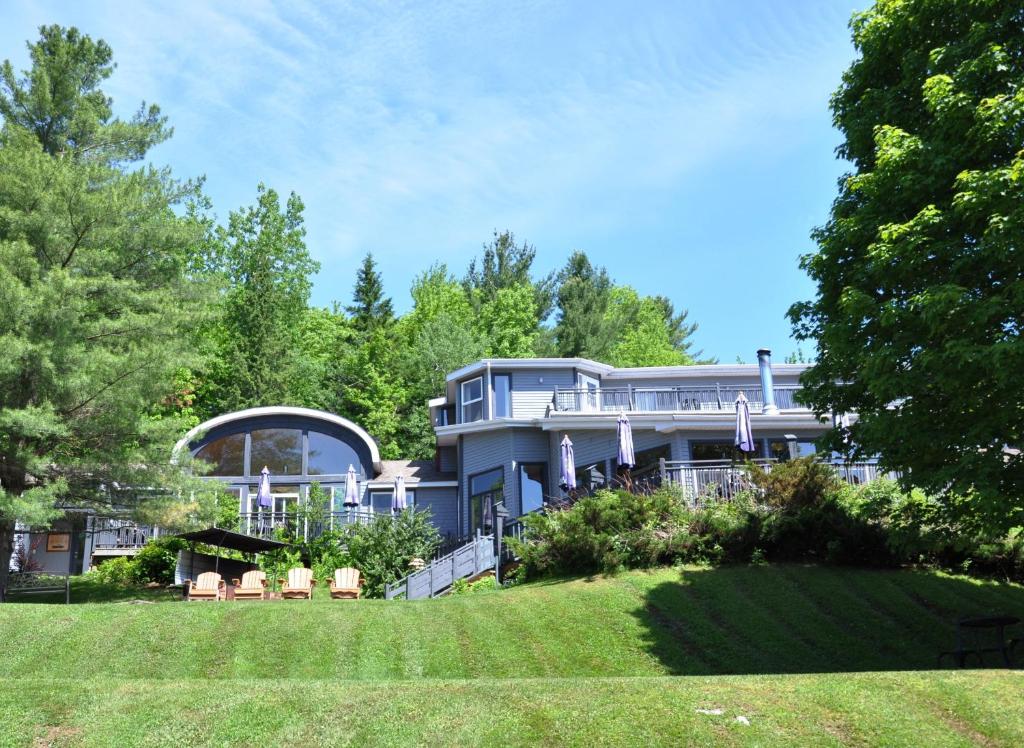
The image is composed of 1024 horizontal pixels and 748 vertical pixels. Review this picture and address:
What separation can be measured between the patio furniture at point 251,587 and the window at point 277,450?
36.1 feet

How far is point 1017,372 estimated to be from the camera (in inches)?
430

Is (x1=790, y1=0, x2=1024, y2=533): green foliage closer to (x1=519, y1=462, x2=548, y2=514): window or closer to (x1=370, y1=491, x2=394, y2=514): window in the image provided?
(x1=519, y1=462, x2=548, y2=514): window

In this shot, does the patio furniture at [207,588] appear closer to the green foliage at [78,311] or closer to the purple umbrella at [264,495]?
the green foliage at [78,311]

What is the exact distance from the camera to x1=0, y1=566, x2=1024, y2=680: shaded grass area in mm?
12922

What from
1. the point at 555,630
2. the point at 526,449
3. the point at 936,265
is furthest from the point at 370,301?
the point at 936,265

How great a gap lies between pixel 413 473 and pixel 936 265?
22264 millimetres

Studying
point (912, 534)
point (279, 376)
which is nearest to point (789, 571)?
point (912, 534)

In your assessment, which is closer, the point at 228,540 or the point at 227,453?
the point at 228,540

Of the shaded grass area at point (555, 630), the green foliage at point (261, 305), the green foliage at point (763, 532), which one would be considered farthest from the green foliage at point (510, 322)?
the shaded grass area at point (555, 630)

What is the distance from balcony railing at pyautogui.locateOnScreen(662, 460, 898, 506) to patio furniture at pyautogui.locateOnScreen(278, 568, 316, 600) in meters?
8.11

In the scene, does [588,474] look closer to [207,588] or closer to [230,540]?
[230,540]

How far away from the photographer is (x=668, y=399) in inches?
1083

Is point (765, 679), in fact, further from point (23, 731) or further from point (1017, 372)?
point (23, 731)

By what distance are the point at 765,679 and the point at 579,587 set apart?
653 centimetres
